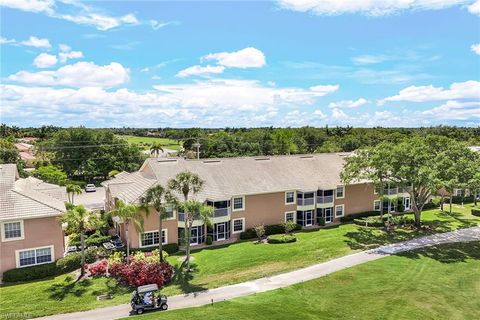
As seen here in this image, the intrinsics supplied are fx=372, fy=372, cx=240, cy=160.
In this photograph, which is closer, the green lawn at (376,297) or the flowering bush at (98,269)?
the green lawn at (376,297)

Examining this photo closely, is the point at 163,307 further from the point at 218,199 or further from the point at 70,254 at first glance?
the point at 218,199

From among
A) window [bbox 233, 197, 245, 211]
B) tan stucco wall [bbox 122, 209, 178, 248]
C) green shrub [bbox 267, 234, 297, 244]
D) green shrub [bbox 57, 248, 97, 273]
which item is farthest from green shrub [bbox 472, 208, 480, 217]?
green shrub [bbox 57, 248, 97, 273]

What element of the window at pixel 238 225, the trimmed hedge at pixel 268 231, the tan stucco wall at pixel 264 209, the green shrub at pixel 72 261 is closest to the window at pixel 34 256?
the green shrub at pixel 72 261

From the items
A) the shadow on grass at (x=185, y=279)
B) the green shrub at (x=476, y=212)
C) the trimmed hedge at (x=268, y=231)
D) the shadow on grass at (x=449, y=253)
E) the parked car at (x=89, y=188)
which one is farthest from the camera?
the parked car at (x=89, y=188)

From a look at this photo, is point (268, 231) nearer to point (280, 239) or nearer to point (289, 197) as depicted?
point (280, 239)

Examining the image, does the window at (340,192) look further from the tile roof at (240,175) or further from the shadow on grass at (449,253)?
the shadow on grass at (449,253)

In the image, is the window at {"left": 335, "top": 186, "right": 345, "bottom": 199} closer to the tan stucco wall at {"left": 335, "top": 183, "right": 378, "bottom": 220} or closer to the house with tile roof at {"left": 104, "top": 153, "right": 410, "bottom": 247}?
the house with tile roof at {"left": 104, "top": 153, "right": 410, "bottom": 247}

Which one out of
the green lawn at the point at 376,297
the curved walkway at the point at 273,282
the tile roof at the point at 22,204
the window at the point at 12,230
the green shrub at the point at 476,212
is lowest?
the green lawn at the point at 376,297
